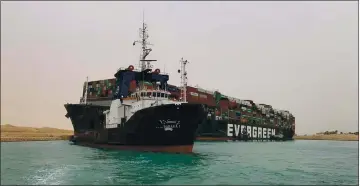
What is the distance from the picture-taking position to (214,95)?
314 ft

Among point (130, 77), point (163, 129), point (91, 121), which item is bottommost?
point (163, 129)

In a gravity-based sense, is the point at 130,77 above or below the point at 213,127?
above

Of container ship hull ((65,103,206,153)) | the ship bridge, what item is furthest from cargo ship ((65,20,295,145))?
container ship hull ((65,103,206,153))

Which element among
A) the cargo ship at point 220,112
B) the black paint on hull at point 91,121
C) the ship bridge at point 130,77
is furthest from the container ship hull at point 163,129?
the cargo ship at point 220,112

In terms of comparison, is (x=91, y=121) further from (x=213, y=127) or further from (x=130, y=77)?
(x=213, y=127)

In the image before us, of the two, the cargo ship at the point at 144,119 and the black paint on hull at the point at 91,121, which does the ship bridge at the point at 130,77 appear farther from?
the black paint on hull at the point at 91,121

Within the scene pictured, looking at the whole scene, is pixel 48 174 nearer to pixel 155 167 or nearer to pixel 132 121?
pixel 155 167

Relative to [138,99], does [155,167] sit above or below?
below

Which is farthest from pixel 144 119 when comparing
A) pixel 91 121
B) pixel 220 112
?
pixel 220 112

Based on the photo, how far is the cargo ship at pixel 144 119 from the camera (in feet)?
104

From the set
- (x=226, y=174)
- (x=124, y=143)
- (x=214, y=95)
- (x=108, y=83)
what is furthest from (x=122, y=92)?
(x=214, y=95)

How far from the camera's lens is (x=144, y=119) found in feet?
106

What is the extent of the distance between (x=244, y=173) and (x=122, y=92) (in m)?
26.1

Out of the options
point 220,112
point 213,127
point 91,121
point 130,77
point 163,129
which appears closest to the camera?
point 163,129
